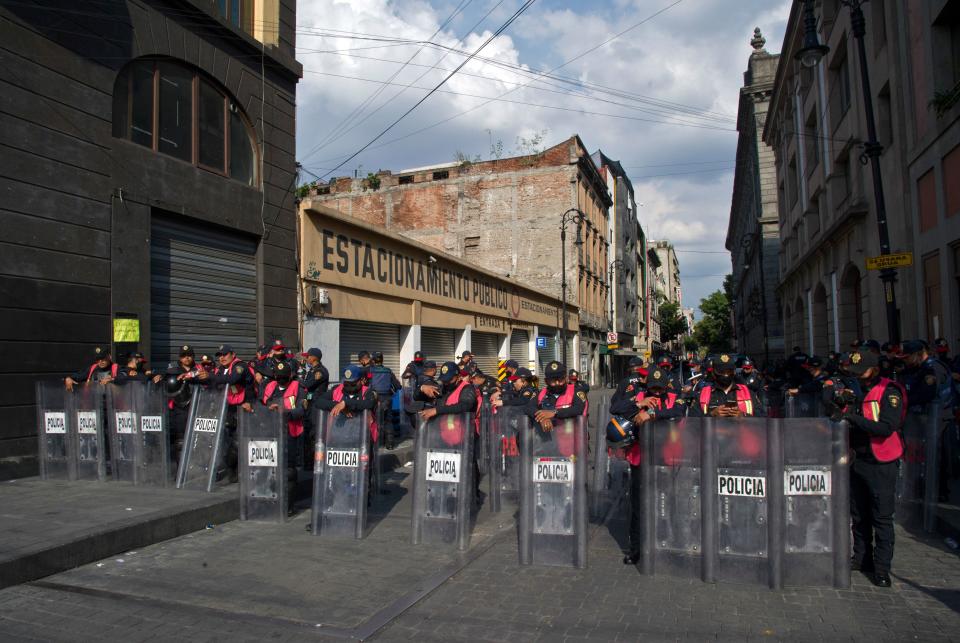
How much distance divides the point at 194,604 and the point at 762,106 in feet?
168

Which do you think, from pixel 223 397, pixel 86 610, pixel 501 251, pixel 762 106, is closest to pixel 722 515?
pixel 86 610

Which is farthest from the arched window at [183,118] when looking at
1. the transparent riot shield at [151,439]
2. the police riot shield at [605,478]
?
the police riot shield at [605,478]

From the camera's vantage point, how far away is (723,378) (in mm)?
6312

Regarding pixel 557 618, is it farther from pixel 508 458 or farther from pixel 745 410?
pixel 508 458

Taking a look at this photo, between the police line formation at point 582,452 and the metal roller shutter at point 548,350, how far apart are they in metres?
26.2

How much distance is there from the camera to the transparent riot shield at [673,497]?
5766mm

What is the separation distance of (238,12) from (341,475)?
1141cm

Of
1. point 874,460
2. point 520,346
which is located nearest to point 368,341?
point 874,460

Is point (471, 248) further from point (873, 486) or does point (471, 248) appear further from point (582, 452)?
point (873, 486)

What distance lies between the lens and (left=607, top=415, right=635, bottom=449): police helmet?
6375 mm

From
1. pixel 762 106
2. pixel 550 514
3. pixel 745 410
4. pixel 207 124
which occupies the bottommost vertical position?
pixel 550 514

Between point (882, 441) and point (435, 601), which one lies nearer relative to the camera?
point (435, 601)

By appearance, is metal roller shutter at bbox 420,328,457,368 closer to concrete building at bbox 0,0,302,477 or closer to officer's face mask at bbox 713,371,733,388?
concrete building at bbox 0,0,302,477

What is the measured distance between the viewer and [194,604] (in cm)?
529
